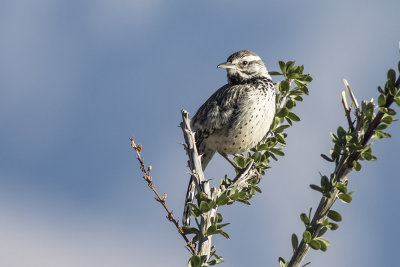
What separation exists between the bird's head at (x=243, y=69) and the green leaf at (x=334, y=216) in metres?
4.38

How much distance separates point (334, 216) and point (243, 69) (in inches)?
178

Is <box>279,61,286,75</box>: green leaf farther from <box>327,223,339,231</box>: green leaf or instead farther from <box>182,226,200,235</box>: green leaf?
<box>327,223,339,231</box>: green leaf

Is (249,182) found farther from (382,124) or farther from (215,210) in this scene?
(382,124)

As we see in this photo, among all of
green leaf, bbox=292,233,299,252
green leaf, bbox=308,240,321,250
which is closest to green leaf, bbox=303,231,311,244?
green leaf, bbox=308,240,321,250

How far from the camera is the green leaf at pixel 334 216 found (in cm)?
222

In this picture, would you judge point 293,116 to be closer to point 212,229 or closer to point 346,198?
point 212,229

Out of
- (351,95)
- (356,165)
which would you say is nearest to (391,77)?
(351,95)

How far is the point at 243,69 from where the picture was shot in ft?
21.8

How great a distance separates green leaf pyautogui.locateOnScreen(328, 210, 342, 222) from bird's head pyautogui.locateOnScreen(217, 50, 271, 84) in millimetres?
4380

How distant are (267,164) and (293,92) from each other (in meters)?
0.50

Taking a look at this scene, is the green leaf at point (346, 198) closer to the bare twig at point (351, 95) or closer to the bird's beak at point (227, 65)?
the bare twig at point (351, 95)

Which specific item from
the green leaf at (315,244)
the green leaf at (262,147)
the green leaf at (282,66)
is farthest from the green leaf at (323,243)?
the green leaf at (282,66)

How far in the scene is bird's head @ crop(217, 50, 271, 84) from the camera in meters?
6.59

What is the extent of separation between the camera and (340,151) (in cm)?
224
